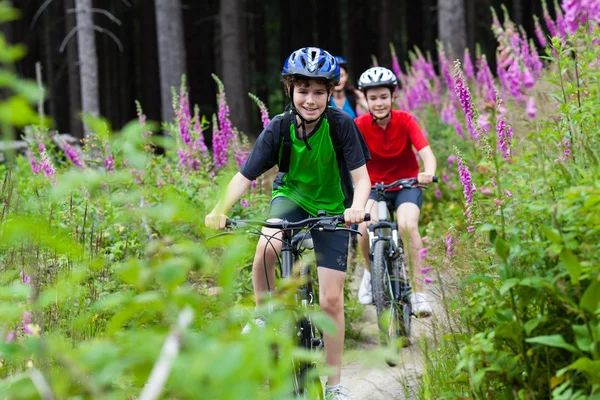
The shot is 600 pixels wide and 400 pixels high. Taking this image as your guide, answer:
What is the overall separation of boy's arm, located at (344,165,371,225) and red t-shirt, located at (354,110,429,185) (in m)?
2.03

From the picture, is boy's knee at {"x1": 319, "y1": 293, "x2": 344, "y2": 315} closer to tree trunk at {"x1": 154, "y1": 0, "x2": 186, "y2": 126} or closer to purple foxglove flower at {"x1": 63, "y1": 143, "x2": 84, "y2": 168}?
purple foxglove flower at {"x1": 63, "y1": 143, "x2": 84, "y2": 168}

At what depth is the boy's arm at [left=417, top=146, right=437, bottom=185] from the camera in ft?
19.2

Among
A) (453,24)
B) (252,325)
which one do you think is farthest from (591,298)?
(453,24)

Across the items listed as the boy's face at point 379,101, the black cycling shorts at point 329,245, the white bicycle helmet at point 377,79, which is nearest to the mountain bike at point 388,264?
the boy's face at point 379,101

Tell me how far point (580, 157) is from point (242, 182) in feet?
6.25

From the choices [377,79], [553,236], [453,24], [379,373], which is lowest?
[379,373]

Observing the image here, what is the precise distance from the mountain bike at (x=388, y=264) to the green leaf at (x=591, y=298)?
3219mm

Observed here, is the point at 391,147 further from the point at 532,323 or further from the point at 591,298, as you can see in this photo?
the point at 591,298

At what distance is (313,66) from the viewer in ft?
14.6

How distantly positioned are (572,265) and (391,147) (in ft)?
13.0

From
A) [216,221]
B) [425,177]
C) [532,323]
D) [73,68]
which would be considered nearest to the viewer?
[532,323]

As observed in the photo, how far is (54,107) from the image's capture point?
99.6ft

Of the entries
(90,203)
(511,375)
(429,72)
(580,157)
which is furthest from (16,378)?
(429,72)

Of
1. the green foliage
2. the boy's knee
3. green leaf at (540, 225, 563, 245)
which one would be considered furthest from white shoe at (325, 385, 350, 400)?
green leaf at (540, 225, 563, 245)
